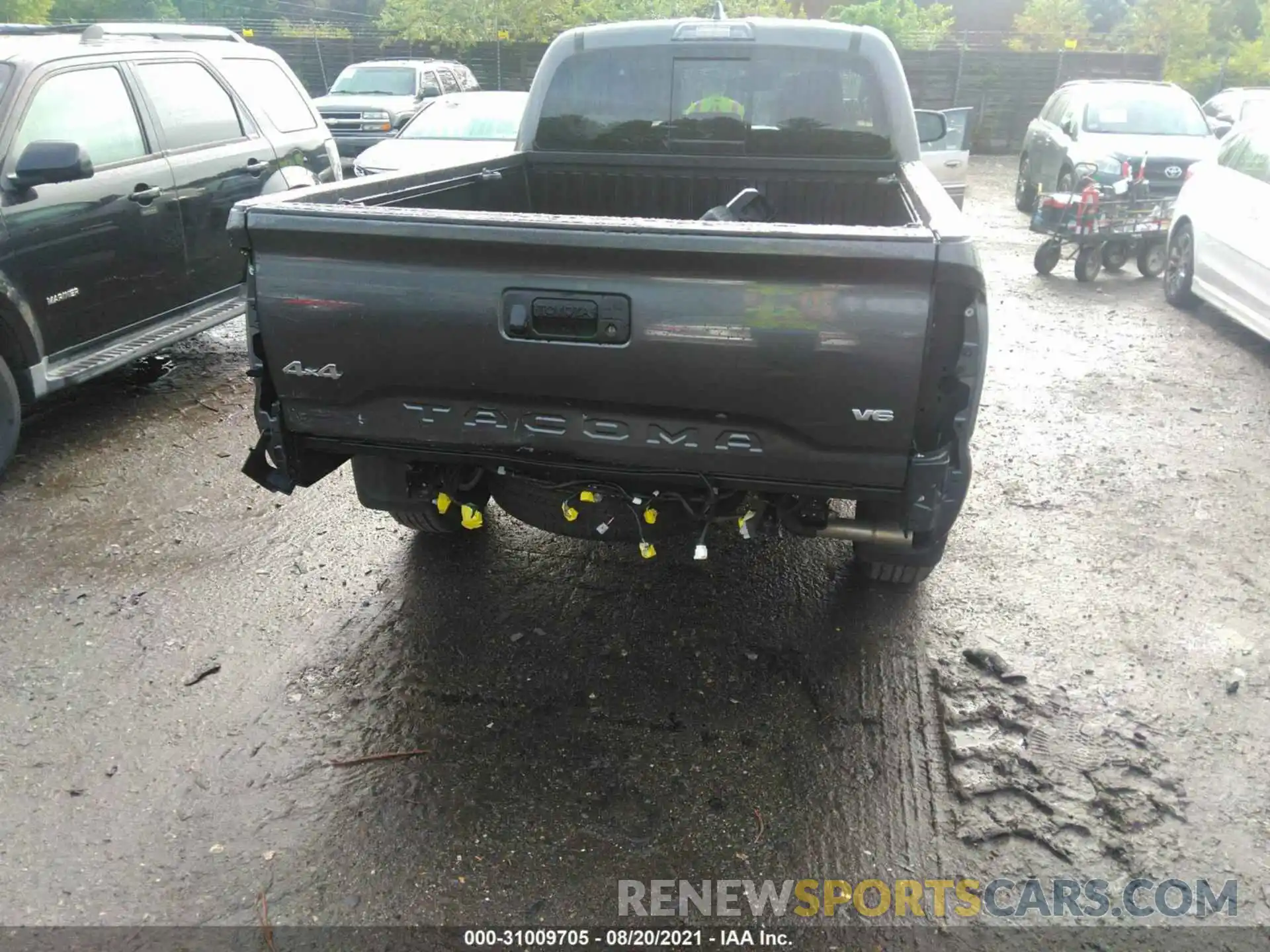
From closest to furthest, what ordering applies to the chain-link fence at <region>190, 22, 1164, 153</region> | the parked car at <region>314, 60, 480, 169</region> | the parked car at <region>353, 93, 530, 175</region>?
the parked car at <region>353, 93, 530, 175</region>, the parked car at <region>314, 60, 480, 169</region>, the chain-link fence at <region>190, 22, 1164, 153</region>

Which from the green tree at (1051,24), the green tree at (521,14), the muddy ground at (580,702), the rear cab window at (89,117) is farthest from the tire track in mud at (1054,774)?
the green tree at (1051,24)

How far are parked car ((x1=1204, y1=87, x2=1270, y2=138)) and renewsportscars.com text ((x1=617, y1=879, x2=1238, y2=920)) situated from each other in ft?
24.8

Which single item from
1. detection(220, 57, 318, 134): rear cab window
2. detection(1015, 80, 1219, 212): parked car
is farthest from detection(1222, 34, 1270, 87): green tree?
detection(220, 57, 318, 134): rear cab window

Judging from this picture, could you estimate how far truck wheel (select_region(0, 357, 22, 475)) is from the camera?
185 inches

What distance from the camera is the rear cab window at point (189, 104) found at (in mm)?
5809

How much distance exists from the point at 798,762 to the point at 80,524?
365 centimetres

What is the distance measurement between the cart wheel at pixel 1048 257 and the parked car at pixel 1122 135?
4.66ft

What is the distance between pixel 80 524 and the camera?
14.9 feet

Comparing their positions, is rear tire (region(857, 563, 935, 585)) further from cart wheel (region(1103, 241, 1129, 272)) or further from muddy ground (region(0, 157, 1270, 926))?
cart wheel (region(1103, 241, 1129, 272))

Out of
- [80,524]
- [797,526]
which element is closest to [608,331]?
[797,526]

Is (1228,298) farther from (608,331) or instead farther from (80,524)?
(80,524)

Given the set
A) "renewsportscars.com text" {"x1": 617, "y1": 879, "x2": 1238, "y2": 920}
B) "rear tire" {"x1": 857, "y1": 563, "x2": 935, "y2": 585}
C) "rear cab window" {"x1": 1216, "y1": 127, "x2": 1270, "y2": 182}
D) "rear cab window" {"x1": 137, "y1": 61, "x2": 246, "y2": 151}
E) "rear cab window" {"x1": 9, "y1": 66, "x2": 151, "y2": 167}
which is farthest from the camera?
"rear cab window" {"x1": 1216, "y1": 127, "x2": 1270, "y2": 182}

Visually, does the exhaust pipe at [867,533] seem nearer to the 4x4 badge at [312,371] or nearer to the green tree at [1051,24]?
the 4x4 badge at [312,371]

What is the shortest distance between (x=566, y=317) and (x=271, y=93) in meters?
5.63
